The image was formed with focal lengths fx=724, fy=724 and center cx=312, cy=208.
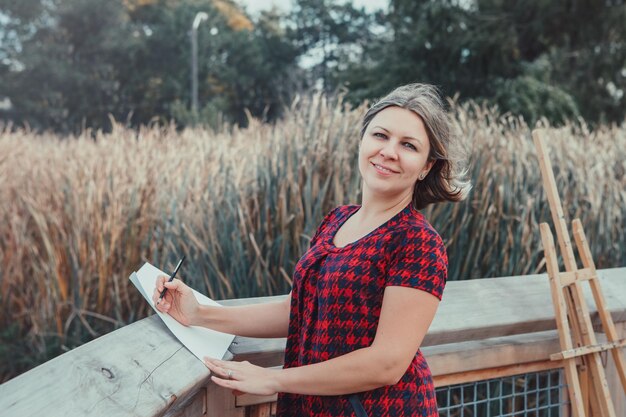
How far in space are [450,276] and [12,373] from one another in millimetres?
2629

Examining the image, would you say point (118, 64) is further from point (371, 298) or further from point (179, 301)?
point (371, 298)

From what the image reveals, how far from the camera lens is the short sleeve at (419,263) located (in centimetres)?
127

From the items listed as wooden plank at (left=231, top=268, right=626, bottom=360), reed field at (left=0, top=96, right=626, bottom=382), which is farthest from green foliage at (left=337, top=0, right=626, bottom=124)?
wooden plank at (left=231, top=268, right=626, bottom=360)

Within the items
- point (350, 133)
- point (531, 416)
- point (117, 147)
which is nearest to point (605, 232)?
point (531, 416)

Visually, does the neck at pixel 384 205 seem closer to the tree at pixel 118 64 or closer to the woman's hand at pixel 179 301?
the woman's hand at pixel 179 301

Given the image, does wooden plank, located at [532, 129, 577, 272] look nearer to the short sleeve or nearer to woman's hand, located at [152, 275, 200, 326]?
the short sleeve

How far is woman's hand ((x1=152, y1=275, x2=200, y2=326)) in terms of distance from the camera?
1410mm

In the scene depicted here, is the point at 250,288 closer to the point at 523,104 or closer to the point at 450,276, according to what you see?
the point at 450,276

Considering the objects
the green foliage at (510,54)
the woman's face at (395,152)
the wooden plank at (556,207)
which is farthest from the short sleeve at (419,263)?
the green foliage at (510,54)

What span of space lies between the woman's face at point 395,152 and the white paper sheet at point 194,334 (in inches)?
16.5

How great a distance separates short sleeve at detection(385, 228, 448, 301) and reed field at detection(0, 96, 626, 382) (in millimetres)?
1586

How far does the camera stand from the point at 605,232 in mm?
3832

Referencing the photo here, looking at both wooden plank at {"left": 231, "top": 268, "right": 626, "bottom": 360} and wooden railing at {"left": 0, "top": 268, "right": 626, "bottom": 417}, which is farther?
wooden plank at {"left": 231, "top": 268, "right": 626, "bottom": 360}

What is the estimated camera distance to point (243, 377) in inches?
50.1
